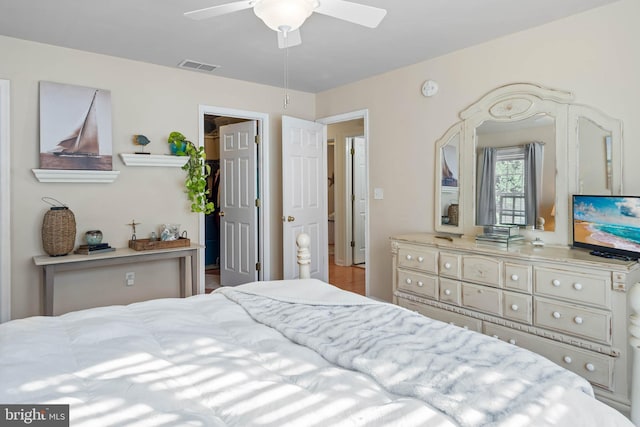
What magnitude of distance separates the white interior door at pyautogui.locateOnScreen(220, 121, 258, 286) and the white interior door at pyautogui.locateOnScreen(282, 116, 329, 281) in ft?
1.42

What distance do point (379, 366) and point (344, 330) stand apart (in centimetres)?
34

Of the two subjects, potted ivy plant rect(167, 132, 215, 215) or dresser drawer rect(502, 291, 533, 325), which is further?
potted ivy plant rect(167, 132, 215, 215)

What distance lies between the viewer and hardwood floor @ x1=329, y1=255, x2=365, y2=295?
16.8 ft

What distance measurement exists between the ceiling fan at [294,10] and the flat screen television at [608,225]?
181 cm

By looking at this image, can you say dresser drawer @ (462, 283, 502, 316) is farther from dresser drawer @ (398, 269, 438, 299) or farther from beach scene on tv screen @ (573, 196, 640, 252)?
beach scene on tv screen @ (573, 196, 640, 252)

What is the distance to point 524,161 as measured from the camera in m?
3.06

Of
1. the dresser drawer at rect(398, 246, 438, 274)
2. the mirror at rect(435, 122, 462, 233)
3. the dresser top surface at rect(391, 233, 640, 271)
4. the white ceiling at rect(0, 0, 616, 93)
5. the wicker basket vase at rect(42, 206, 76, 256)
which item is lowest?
the dresser drawer at rect(398, 246, 438, 274)

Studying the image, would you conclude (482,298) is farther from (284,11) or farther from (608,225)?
(284,11)

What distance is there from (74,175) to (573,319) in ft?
12.8

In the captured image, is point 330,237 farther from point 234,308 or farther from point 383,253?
point 234,308

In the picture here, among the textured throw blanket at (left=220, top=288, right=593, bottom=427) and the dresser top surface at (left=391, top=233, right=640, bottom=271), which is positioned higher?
the dresser top surface at (left=391, top=233, right=640, bottom=271)

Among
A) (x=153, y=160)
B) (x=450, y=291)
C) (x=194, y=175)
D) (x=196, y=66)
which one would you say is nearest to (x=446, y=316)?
(x=450, y=291)

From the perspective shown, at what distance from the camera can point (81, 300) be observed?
3533mm

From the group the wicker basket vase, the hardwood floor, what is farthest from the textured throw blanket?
the hardwood floor
